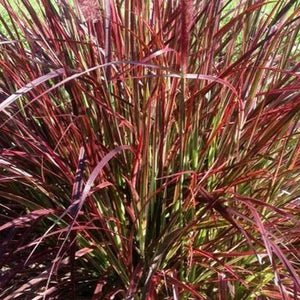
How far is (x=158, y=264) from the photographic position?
6.32 feet

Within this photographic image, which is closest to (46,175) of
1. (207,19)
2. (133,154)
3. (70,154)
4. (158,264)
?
(70,154)

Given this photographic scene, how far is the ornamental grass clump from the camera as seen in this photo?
6.20ft

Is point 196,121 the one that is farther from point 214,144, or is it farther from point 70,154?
point 70,154

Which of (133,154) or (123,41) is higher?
(123,41)

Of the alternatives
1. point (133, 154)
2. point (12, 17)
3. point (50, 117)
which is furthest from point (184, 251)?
point (12, 17)

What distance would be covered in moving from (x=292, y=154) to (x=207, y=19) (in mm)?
611

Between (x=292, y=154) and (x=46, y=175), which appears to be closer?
(x=292, y=154)

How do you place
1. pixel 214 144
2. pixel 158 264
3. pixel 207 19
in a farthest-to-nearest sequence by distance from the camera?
pixel 207 19
pixel 214 144
pixel 158 264

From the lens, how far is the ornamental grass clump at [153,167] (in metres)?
1.89

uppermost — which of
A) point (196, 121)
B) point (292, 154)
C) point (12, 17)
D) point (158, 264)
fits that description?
point (12, 17)

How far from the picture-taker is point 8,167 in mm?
1984

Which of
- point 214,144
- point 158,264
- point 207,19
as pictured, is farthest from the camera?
point 207,19

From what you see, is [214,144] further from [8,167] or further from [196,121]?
[8,167]

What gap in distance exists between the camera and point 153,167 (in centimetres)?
190
